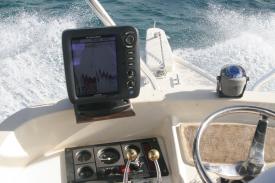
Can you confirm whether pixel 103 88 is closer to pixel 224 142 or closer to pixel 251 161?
pixel 224 142

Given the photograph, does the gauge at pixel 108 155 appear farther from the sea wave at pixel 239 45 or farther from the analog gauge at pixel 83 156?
the sea wave at pixel 239 45

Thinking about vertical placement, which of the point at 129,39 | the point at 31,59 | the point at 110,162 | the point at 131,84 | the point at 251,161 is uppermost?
the point at 129,39

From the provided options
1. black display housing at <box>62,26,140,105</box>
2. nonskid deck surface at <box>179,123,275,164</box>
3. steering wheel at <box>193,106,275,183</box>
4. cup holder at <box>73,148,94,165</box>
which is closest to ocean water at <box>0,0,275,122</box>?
cup holder at <box>73,148,94,165</box>

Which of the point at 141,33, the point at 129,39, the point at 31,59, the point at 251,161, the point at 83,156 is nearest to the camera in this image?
the point at 251,161

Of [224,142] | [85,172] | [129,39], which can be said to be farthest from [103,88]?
[224,142]

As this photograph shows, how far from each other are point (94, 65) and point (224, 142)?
604 millimetres

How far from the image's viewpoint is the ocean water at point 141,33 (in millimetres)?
4742

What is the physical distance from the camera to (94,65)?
1.70 metres

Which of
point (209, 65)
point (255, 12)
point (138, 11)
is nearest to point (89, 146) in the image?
point (209, 65)

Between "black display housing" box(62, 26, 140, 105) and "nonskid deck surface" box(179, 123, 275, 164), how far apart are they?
0.29m

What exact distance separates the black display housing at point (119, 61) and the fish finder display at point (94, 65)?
1 cm

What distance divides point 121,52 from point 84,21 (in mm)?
4796

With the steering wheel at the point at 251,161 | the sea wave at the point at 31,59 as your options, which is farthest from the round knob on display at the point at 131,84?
the sea wave at the point at 31,59

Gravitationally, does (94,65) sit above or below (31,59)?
above
